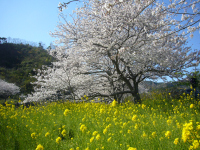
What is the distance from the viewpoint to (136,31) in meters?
6.97

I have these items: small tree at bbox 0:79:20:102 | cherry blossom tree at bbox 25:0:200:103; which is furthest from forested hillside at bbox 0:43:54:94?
cherry blossom tree at bbox 25:0:200:103

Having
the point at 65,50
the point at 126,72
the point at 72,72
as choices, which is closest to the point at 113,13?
the point at 126,72

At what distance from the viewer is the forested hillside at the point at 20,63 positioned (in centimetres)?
3454

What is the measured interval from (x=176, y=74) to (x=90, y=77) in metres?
5.10

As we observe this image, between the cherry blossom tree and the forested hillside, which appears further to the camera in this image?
the forested hillside

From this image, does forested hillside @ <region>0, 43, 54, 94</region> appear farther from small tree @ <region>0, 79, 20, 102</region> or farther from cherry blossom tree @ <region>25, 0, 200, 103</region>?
cherry blossom tree @ <region>25, 0, 200, 103</region>

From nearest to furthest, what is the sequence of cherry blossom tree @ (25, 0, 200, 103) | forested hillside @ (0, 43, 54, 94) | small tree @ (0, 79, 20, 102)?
1. cherry blossom tree @ (25, 0, 200, 103)
2. small tree @ (0, 79, 20, 102)
3. forested hillside @ (0, 43, 54, 94)

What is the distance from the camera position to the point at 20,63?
143 feet

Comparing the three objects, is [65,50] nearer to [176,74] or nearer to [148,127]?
[176,74]

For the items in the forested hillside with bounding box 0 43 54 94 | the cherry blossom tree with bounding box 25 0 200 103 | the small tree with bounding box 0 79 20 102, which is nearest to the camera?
the cherry blossom tree with bounding box 25 0 200 103

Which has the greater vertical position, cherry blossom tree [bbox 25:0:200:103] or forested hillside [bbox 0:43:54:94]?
forested hillside [bbox 0:43:54:94]

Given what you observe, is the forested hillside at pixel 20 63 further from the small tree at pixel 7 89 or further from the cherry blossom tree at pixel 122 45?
the cherry blossom tree at pixel 122 45

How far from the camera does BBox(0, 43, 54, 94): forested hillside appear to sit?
34.5 m

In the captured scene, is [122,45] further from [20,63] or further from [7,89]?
[20,63]
